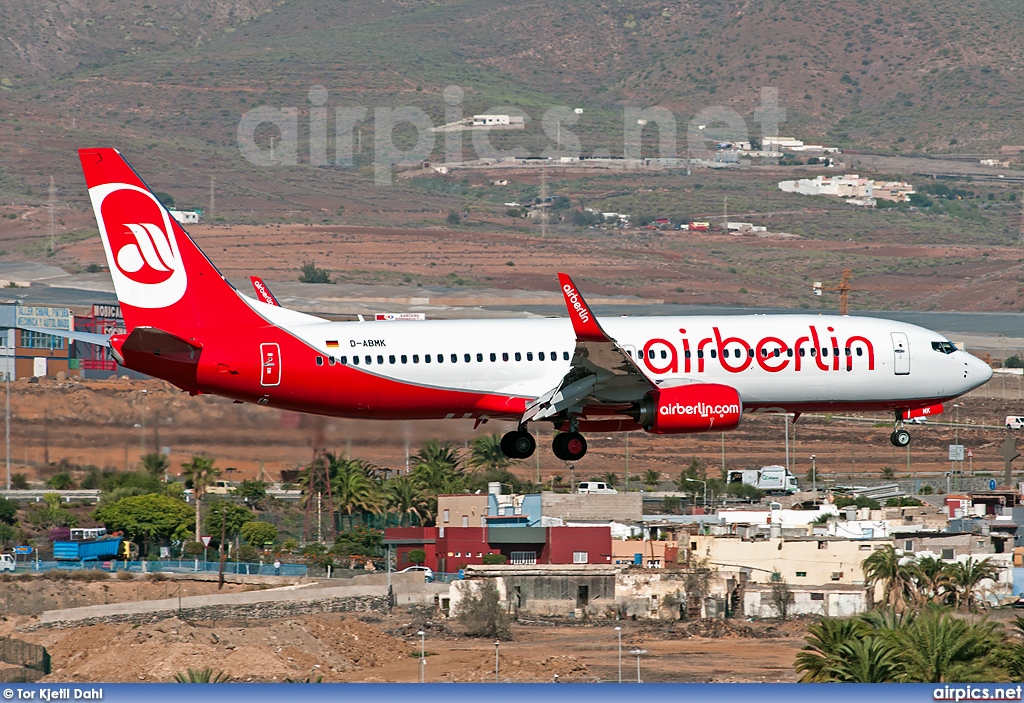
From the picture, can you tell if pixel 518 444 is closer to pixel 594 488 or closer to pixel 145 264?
pixel 145 264

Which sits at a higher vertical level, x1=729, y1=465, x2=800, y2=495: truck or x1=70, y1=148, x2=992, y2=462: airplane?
x1=70, y1=148, x2=992, y2=462: airplane

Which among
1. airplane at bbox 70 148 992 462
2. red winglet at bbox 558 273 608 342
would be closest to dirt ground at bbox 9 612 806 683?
airplane at bbox 70 148 992 462

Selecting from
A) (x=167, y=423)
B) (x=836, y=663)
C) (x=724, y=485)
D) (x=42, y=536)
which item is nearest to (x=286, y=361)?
(x=167, y=423)

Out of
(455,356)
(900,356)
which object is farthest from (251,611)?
(900,356)

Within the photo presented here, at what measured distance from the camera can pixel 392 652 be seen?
270 feet

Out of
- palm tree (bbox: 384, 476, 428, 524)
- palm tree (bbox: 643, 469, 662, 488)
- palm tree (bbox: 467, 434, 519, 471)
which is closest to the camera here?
palm tree (bbox: 384, 476, 428, 524)

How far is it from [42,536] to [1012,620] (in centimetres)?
5644

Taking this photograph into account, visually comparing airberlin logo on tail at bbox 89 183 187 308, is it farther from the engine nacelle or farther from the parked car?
the parked car

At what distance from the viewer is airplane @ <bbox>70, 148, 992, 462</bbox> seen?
5175 centimetres

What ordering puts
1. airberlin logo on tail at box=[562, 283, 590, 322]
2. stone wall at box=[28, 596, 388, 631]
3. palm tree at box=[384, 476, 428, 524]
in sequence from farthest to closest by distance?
1. palm tree at box=[384, 476, 428, 524]
2. stone wall at box=[28, 596, 388, 631]
3. airberlin logo on tail at box=[562, 283, 590, 322]

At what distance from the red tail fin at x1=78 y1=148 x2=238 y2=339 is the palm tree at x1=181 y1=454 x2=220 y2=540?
31.7 metres

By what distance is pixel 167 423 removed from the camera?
67938mm

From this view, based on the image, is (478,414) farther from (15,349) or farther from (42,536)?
(15,349)

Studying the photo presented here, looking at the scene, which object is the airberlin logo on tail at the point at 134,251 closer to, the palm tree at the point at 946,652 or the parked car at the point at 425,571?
the palm tree at the point at 946,652
